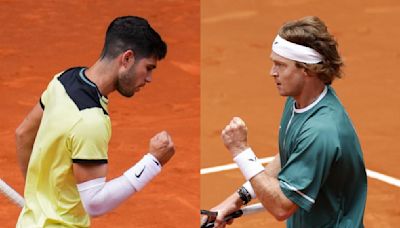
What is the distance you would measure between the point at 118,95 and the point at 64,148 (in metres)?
6.09

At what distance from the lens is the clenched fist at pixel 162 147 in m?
5.05

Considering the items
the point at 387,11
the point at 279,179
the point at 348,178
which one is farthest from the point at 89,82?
the point at 387,11

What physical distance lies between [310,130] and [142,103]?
584 cm

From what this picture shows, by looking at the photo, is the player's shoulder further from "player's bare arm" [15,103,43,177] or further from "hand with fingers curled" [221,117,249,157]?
"hand with fingers curled" [221,117,249,157]

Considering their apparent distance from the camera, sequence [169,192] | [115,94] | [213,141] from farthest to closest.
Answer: [115,94], [213,141], [169,192]

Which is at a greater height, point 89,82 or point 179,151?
point 89,82

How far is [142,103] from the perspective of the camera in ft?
35.0

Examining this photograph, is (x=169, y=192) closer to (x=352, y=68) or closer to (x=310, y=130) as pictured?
(x=352, y=68)

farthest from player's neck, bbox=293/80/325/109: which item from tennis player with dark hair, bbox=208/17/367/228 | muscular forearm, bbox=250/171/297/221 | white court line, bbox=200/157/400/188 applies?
→ white court line, bbox=200/157/400/188

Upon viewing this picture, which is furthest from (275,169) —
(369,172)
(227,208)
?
(369,172)

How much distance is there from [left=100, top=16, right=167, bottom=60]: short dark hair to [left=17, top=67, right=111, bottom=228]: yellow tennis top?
0.20 metres

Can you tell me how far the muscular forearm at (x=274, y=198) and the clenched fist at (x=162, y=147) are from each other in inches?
17.5

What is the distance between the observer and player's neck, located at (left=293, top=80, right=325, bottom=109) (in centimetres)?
510

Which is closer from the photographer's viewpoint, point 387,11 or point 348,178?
point 348,178
